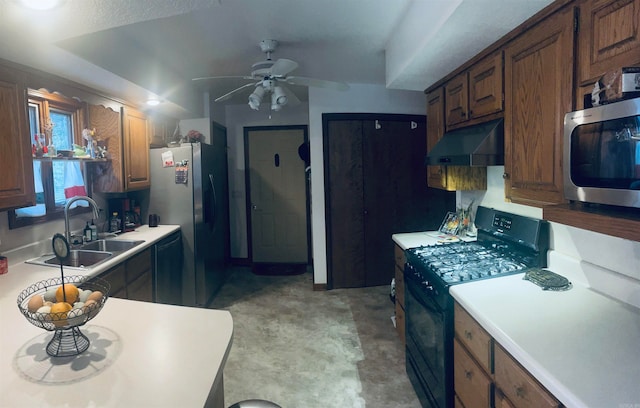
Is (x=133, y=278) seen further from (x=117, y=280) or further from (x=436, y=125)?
(x=436, y=125)

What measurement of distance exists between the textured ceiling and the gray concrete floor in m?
2.09

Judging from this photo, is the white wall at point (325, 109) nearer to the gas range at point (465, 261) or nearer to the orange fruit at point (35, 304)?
the gas range at point (465, 261)

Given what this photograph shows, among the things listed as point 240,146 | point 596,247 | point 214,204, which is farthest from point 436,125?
point 240,146

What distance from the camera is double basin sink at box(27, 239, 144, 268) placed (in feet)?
7.69

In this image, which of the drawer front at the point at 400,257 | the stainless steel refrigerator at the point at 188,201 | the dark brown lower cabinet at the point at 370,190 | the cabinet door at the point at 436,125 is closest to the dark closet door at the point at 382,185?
the dark brown lower cabinet at the point at 370,190

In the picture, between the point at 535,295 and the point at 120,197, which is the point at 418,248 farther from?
the point at 120,197

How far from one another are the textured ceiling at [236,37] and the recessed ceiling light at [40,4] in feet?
0.29

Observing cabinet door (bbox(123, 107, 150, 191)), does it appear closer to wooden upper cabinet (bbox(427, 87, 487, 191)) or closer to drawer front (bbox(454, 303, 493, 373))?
wooden upper cabinet (bbox(427, 87, 487, 191))

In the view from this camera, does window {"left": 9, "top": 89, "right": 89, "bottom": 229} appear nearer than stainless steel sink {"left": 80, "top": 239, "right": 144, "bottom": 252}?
Yes

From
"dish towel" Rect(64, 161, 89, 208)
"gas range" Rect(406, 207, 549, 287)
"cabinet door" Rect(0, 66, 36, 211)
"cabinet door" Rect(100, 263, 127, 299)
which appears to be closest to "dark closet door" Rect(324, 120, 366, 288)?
"gas range" Rect(406, 207, 549, 287)

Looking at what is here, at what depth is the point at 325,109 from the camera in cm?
396

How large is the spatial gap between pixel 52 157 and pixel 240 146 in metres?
2.82

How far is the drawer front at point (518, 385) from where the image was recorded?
1042 mm

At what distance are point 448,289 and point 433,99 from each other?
1732 mm
